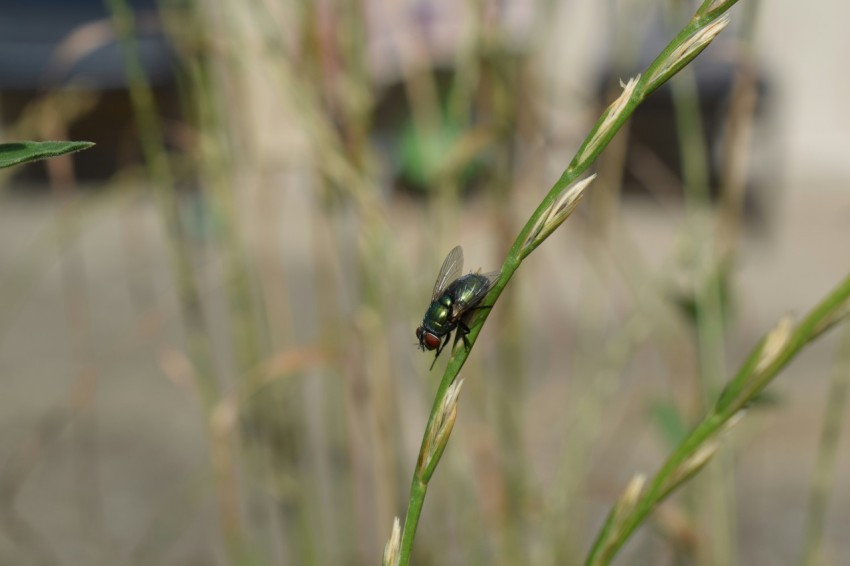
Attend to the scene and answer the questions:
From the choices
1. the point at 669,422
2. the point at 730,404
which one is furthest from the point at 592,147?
the point at 669,422

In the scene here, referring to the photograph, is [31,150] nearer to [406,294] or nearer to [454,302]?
[454,302]

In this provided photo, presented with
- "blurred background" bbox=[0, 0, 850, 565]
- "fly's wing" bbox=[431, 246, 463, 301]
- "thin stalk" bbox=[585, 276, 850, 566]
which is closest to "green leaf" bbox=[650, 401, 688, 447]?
"blurred background" bbox=[0, 0, 850, 565]

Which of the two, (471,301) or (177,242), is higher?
(177,242)

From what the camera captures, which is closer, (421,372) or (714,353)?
(714,353)

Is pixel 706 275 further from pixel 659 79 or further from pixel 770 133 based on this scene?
pixel 770 133

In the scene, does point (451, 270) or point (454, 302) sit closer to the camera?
point (454, 302)

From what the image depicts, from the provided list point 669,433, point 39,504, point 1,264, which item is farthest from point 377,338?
point 1,264

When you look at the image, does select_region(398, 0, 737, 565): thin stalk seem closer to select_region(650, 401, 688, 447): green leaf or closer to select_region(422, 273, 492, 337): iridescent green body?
select_region(422, 273, 492, 337): iridescent green body
